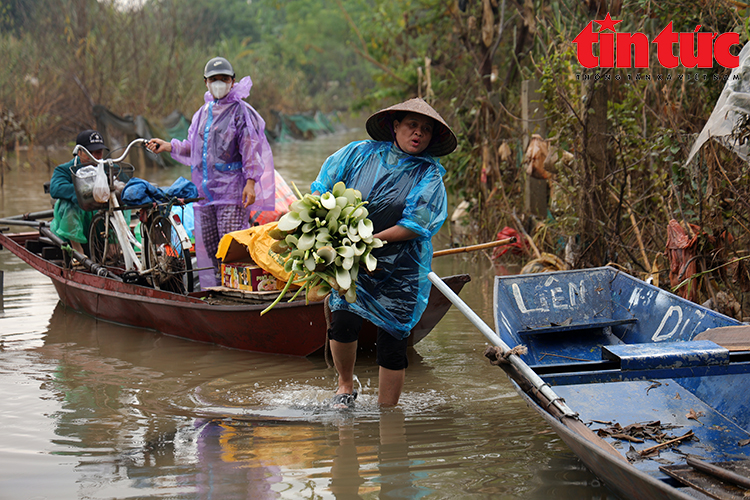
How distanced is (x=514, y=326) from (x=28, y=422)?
290 cm

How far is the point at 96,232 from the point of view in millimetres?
6852

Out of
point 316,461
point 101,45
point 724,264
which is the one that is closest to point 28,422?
point 316,461

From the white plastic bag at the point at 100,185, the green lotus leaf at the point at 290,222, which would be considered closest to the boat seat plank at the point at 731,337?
the green lotus leaf at the point at 290,222

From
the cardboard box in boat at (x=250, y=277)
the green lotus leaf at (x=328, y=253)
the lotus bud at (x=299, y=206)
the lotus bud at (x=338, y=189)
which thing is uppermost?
the lotus bud at (x=338, y=189)

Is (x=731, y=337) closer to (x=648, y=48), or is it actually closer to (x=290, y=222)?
(x=290, y=222)

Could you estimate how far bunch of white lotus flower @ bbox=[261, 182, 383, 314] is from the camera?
3.59m

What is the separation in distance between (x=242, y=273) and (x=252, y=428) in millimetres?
1722

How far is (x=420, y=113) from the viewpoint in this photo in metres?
3.78

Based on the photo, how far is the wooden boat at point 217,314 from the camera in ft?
16.8

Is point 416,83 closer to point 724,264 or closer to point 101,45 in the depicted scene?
point 724,264

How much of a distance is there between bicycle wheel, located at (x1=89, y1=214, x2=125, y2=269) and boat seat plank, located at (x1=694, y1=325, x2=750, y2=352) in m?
4.94

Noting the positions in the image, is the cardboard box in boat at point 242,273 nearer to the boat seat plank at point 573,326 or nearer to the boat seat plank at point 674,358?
the boat seat plank at point 573,326

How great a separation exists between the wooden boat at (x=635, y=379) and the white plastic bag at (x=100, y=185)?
3367 mm

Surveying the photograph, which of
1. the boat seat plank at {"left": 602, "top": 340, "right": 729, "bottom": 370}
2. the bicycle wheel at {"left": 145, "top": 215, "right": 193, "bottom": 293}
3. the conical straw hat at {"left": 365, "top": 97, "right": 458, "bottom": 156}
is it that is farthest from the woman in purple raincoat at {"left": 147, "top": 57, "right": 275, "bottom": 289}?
the boat seat plank at {"left": 602, "top": 340, "right": 729, "bottom": 370}
